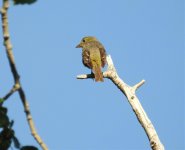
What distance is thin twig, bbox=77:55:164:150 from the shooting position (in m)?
5.10

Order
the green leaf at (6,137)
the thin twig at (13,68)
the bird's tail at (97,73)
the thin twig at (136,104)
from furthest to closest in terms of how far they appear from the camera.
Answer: the bird's tail at (97,73)
the thin twig at (136,104)
the green leaf at (6,137)
the thin twig at (13,68)

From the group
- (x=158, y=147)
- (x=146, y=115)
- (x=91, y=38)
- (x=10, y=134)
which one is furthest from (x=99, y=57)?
(x=10, y=134)

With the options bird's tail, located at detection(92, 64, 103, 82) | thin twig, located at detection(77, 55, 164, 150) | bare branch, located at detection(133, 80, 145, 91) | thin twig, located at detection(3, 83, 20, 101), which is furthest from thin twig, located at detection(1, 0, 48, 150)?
bird's tail, located at detection(92, 64, 103, 82)

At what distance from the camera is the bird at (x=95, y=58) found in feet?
27.4

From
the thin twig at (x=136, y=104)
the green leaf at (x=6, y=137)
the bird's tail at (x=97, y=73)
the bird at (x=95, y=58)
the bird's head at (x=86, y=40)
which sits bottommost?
the green leaf at (x=6, y=137)

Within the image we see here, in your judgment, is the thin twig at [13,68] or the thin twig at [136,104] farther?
the thin twig at [136,104]

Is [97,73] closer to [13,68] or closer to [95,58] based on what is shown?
[95,58]

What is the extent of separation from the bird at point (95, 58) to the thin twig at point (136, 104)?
108 cm

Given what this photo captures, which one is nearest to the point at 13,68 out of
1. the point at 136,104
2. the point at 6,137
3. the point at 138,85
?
the point at 6,137

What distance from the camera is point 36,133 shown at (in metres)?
1.56

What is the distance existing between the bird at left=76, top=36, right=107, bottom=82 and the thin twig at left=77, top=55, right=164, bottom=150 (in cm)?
108

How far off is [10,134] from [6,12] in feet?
1.87

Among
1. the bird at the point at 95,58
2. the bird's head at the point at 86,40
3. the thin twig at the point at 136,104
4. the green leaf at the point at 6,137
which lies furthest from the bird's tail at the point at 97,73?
the green leaf at the point at 6,137

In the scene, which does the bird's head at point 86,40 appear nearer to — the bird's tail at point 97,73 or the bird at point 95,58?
the bird at point 95,58
